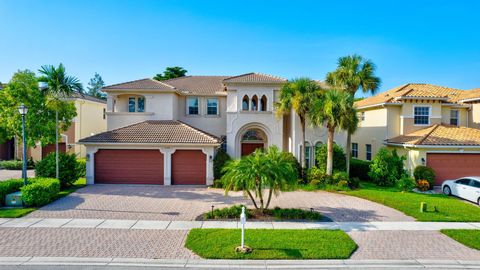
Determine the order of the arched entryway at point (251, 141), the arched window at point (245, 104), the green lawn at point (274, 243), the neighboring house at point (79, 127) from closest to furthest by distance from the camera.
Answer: the green lawn at point (274, 243) → the arched window at point (245, 104) → the arched entryway at point (251, 141) → the neighboring house at point (79, 127)

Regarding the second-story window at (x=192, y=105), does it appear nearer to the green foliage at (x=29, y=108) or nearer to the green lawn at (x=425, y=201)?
the green foliage at (x=29, y=108)

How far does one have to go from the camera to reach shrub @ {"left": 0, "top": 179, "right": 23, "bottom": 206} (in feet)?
43.1

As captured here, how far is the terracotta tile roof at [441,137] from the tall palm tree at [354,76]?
201 inches

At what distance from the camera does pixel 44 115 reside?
61.4ft

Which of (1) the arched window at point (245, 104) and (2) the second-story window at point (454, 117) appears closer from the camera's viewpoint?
(1) the arched window at point (245, 104)

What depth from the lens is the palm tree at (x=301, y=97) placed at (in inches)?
727

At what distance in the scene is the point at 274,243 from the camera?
29.7ft

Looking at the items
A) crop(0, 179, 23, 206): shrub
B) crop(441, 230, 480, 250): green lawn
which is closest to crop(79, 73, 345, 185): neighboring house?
crop(0, 179, 23, 206): shrub

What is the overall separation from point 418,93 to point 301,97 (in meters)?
11.7

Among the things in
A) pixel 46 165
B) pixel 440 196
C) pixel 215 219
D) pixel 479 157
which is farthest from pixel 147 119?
pixel 479 157

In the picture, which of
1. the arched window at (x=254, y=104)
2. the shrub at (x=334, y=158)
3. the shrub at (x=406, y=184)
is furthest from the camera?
the arched window at (x=254, y=104)

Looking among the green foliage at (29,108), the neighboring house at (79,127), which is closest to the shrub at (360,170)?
the green foliage at (29,108)

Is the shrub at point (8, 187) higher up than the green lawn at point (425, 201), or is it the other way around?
the shrub at point (8, 187)

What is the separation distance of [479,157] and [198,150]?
64.3 ft
